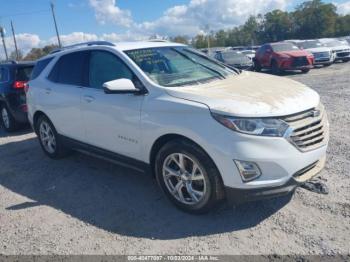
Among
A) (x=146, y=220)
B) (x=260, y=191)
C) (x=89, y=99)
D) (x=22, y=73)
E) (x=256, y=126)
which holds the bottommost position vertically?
Result: (x=146, y=220)

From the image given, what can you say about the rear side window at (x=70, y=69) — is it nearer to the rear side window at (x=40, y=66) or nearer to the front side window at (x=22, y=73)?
the rear side window at (x=40, y=66)

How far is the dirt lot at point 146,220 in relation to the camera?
10.9 feet

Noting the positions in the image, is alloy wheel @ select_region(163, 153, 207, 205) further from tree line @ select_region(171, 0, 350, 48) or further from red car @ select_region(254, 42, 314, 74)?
tree line @ select_region(171, 0, 350, 48)

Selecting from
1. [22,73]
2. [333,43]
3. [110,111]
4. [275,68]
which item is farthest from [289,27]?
[110,111]

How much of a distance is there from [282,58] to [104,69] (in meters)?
15.2

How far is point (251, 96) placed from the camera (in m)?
3.59

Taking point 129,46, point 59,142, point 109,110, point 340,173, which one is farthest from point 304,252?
point 59,142

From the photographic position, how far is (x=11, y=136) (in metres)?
8.23

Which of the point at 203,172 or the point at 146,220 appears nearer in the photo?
the point at 203,172

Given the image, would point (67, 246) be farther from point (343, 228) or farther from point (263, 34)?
point (263, 34)

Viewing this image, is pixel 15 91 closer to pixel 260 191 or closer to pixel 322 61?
pixel 260 191

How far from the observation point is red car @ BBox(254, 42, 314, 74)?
1794 cm

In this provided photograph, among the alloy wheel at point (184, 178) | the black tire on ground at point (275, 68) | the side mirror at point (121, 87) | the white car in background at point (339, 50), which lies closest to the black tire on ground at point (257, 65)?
the black tire on ground at point (275, 68)

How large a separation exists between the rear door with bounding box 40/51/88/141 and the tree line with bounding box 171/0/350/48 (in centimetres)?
6532
